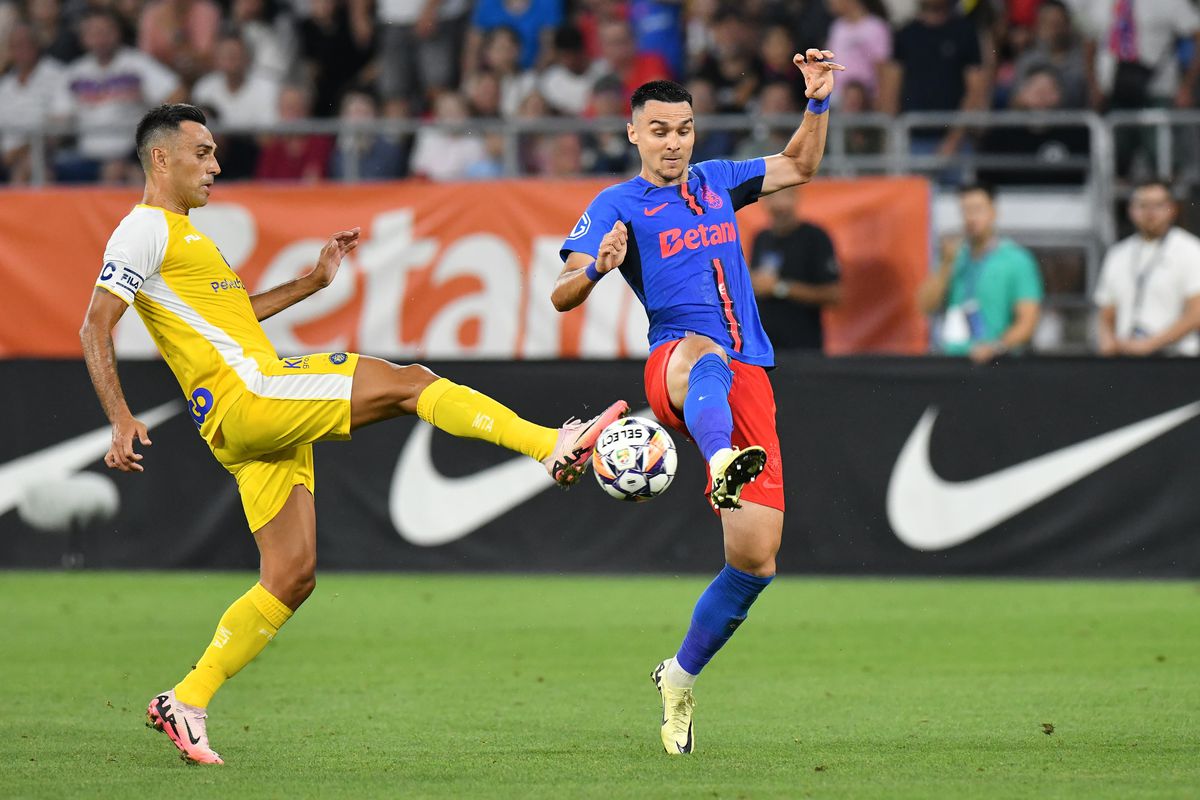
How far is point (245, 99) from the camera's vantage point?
17.1 metres

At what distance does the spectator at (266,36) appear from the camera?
17.2 metres

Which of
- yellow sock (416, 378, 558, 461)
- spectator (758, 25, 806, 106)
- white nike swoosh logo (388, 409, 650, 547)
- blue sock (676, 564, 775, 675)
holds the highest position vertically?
spectator (758, 25, 806, 106)

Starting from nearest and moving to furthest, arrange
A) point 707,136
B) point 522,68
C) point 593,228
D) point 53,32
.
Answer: point 593,228 < point 707,136 < point 522,68 < point 53,32

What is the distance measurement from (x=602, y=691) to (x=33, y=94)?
11.3 meters

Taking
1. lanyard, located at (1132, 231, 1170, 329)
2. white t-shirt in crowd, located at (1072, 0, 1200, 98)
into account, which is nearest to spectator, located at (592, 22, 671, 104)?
white t-shirt in crowd, located at (1072, 0, 1200, 98)

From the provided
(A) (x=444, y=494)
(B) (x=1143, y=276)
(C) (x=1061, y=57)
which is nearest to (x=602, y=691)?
(A) (x=444, y=494)

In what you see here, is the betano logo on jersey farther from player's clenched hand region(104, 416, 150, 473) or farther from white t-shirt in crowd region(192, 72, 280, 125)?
white t-shirt in crowd region(192, 72, 280, 125)

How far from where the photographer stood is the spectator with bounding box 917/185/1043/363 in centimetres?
1330

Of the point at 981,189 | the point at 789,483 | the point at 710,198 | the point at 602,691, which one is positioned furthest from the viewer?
the point at 789,483

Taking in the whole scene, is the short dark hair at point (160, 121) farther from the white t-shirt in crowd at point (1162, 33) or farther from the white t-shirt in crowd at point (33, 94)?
the white t-shirt in crowd at point (33, 94)

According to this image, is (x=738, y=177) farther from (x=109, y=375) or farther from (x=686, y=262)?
(x=109, y=375)

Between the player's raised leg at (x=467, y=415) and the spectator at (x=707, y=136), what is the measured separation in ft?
25.3

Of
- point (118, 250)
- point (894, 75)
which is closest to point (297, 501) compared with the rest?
point (118, 250)

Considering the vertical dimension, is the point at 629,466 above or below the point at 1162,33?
below
